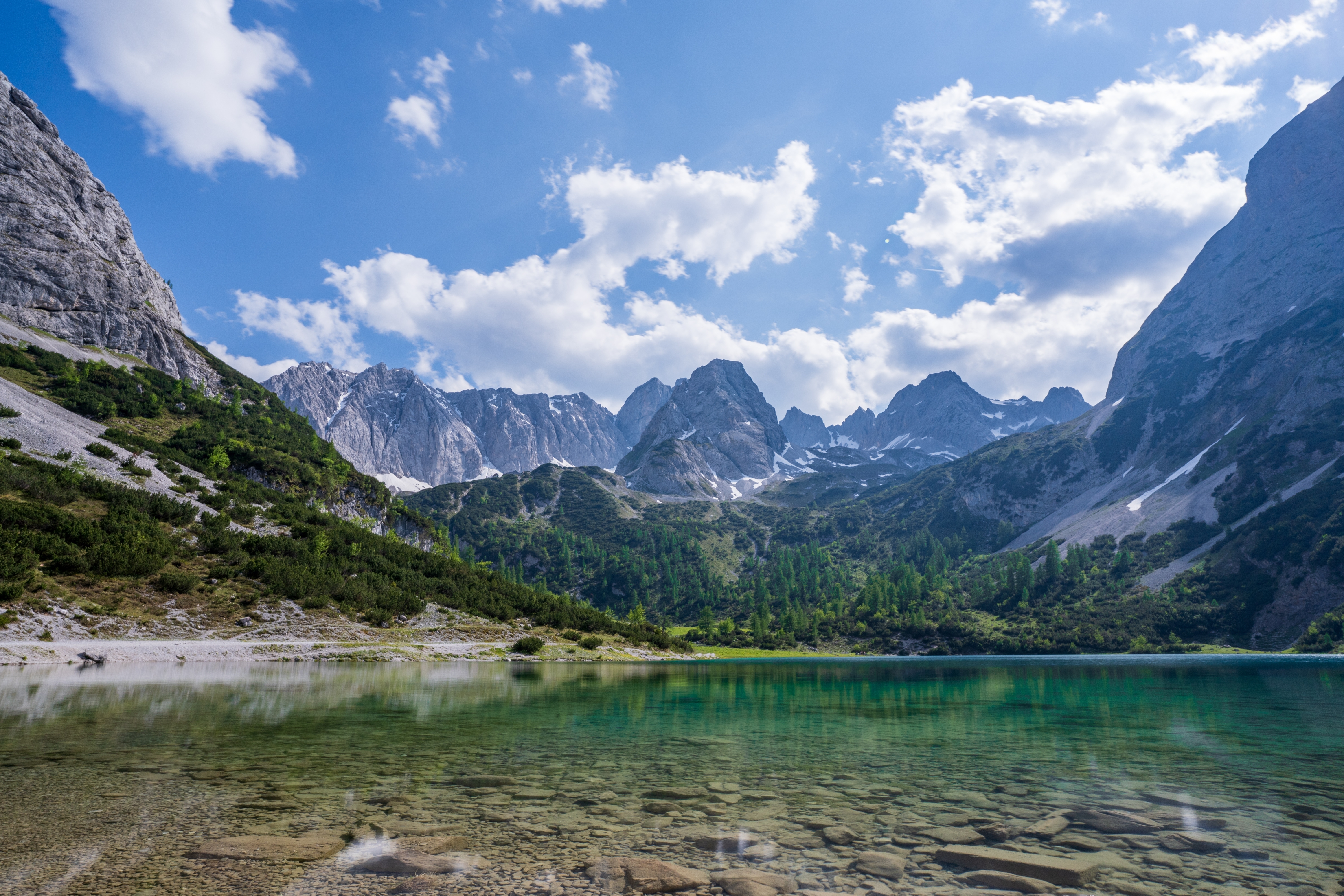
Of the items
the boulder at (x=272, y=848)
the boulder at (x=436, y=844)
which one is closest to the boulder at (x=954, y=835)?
the boulder at (x=436, y=844)

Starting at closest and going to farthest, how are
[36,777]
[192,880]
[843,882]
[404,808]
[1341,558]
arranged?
[192,880], [843,882], [404,808], [36,777], [1341,558]

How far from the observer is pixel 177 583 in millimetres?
62625

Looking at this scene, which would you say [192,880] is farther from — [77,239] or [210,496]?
[77,239]

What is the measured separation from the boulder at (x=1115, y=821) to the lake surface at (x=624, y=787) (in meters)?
0.21

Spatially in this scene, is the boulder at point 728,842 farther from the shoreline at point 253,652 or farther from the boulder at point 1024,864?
the shoreline at point 253,652

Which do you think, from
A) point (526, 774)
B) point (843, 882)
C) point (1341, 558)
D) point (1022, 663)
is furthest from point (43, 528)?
point (1341, 558)

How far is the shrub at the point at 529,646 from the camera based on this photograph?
81.4 m

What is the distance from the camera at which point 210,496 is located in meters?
85.2

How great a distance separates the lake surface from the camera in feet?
30.8

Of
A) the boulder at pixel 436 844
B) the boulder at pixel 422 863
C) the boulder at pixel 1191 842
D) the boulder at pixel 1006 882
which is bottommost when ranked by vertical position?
the boulder at pixel 436 844

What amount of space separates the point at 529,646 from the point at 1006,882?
7868cm

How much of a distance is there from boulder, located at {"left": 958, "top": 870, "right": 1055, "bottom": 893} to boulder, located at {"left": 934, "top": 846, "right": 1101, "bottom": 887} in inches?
4.0

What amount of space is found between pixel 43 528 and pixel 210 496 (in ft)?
81.1

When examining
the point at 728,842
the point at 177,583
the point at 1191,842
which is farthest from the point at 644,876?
the point at 177,583
